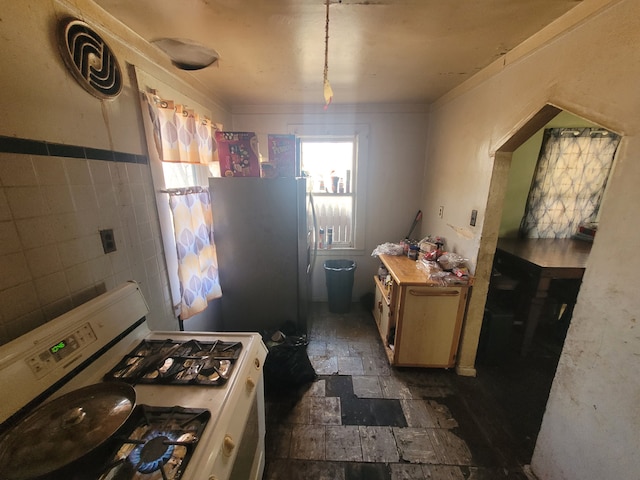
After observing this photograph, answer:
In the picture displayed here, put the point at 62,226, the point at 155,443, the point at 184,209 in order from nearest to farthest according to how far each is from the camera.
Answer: the point at 155,443
the point at 62,226
the point at 184,209

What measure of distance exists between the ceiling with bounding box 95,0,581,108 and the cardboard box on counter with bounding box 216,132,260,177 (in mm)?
457

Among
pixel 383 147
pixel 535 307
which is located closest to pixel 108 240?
pixel 383 147

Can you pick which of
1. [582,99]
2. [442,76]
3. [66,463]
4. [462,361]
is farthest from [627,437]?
[442,76]

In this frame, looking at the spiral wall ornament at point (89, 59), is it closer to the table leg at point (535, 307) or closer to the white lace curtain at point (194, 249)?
the white lace curtain at point (194, 249)

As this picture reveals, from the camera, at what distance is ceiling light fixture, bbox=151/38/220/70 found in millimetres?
1420

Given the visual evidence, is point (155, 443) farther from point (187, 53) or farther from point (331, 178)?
point (331, 178)

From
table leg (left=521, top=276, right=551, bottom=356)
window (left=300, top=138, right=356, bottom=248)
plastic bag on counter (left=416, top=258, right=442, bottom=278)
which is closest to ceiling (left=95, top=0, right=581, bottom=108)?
window (left=300, top=138, right=356, bottom=248)

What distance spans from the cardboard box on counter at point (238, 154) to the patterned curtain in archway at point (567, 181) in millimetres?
2882

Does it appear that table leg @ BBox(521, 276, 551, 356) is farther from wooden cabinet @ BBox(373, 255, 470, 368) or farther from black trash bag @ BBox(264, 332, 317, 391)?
black trash bag @ BBox(264, 332, 317, 391)

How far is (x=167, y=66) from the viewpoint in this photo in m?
1.64

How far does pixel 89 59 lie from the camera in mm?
1097

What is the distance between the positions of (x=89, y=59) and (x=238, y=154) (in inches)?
38.3

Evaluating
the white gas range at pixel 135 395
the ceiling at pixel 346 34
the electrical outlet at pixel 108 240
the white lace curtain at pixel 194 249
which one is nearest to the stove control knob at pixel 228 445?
the white gas range at pixel 135 395

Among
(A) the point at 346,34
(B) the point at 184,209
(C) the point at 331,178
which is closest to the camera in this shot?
(A) the point at 346,34
